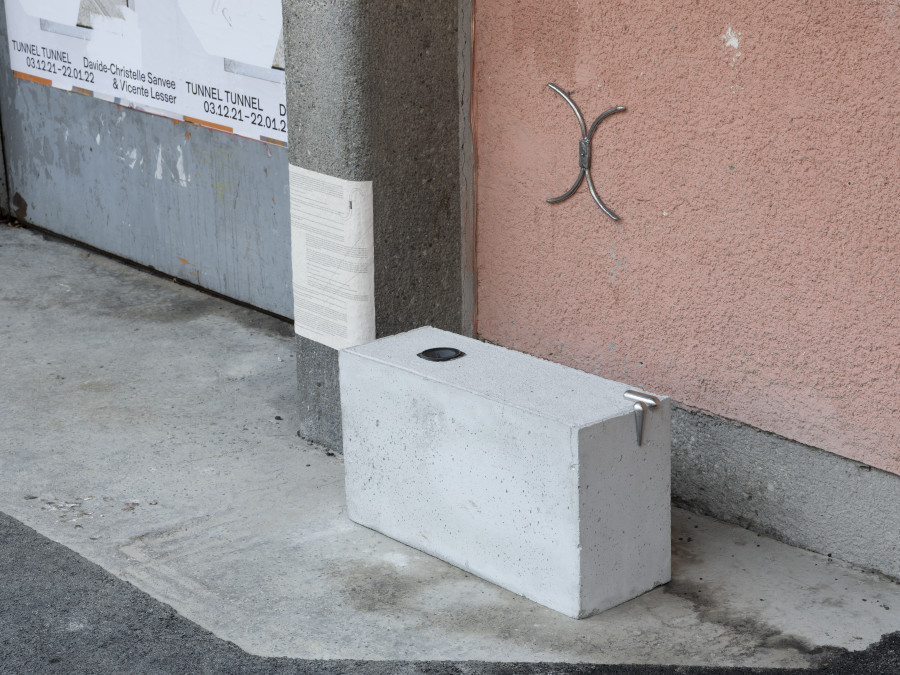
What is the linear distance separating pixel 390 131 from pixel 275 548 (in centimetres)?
163

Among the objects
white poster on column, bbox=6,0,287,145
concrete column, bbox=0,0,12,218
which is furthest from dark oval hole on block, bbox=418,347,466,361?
concrete column, bbox=0,0,12,218

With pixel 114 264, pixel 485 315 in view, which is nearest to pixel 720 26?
pixel 485 315

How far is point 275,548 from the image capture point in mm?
4684

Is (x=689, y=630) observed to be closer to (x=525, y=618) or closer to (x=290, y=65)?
(x=525, y=618)

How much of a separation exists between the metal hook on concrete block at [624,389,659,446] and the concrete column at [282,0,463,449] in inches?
56.4

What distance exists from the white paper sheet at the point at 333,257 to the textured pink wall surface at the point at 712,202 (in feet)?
1.90

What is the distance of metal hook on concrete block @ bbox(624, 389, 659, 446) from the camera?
4.10 metres

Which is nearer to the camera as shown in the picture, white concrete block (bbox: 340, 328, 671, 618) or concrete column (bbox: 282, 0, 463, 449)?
white concrete block (bbox: 340, 328, 671, 618)

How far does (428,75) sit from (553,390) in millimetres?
1542

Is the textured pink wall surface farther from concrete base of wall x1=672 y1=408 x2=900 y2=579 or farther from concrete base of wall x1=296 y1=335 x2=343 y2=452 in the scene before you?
concrete base of wall x1=296 y1=335 x2=343 y2=452

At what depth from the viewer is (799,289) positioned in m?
4.38

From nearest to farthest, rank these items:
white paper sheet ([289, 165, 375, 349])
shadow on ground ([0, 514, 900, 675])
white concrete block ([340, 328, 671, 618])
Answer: shadow on ground ([0, 514, 900, 675])
white concrete block ([340, 328, 671, 618])
white paper sheet ([289, 165, 375, 349])

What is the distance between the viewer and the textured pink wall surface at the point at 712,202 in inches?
164

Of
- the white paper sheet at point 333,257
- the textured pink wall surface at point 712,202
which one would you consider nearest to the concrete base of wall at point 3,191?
the white paper sheet at point 333,257
